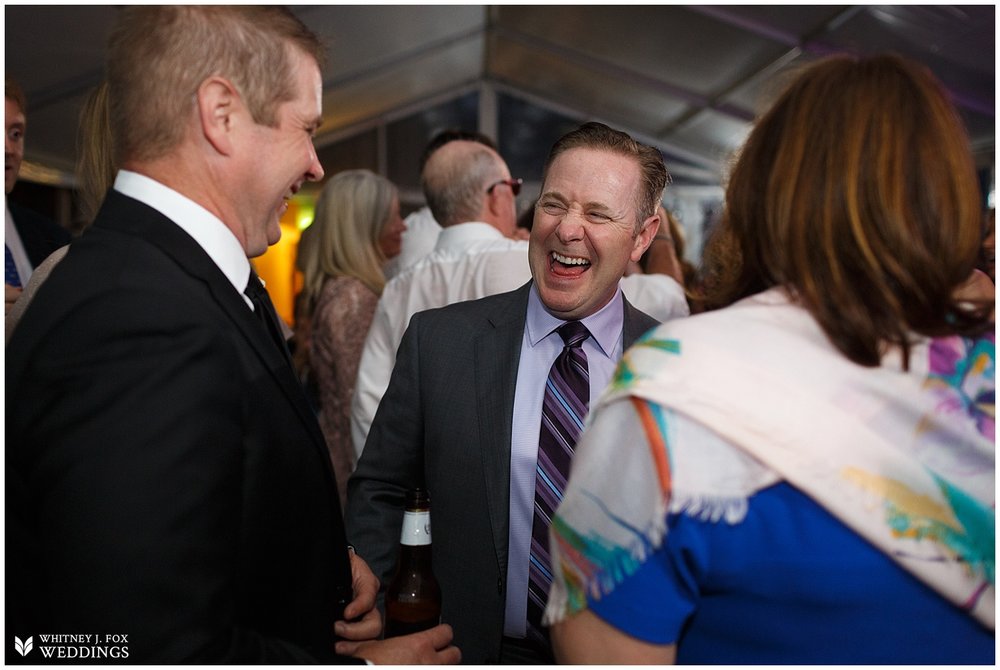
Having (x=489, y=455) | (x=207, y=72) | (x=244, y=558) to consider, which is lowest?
(x=244, y=558)

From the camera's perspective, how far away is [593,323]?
1.83 m

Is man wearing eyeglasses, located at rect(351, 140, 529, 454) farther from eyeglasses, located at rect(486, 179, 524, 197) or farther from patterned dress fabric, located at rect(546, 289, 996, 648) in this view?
patterned dress fabric, located at rect(546, 289, 996, 648)

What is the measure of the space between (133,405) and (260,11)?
54cm

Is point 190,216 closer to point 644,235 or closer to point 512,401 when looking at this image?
point 512,401

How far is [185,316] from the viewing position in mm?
949

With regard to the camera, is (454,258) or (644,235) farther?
(454,258)

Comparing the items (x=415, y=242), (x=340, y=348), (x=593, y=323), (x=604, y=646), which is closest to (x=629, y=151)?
(x=593, y=323)

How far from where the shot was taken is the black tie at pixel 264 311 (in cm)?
118

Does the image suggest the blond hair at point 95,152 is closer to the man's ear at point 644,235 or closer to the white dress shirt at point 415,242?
the man's ear at point 644,235

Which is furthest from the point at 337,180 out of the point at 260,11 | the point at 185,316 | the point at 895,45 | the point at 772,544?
the point at 895,45

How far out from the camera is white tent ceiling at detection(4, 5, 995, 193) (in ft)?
19.1

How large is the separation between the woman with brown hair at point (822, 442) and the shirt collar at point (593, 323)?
2.64ft

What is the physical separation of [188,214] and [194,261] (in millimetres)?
76

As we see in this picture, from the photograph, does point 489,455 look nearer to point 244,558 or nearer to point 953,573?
point 244,558
